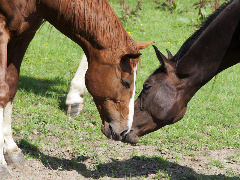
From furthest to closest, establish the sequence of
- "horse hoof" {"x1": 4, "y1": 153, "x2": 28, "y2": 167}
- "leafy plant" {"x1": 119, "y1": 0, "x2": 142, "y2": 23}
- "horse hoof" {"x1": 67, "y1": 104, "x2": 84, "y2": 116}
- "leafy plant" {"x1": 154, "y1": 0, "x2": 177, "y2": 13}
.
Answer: "leafy plant" {"x1": 154, "y1": 0, "x2": 177, "y2": 13} → "leafy plant" {"x1": 119, "y1": 0, "x2": 142, "y2": 23} → "horse hoof" {"x1": 67, "y1": 104, "x2": 84, "y2": 116} → "horse hoof" {"x1": 4, "y1": 153, "x2": 28, "y2": 167}

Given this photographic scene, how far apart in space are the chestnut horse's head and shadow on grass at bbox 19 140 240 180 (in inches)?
23.7

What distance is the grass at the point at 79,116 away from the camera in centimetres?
509

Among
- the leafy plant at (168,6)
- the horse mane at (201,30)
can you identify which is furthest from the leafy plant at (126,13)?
the horse mane at (201,30)

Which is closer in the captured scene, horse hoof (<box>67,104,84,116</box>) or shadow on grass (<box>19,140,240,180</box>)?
shadow on grass (<box>19,140,240,180</box>)

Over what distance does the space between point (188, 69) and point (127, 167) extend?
142cm

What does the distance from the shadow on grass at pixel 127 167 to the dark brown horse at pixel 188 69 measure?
536 mm

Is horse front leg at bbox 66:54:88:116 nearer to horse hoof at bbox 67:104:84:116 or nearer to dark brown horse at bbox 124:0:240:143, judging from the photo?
horse hoof at bbox 67:104:84:116

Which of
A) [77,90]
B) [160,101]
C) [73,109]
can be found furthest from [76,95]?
[160,101]

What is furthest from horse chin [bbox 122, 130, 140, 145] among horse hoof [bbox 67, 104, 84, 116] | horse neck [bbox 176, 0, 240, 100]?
horse hoof [bbox 67, 104, 84, 116]

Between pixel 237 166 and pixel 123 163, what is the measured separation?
1.42m

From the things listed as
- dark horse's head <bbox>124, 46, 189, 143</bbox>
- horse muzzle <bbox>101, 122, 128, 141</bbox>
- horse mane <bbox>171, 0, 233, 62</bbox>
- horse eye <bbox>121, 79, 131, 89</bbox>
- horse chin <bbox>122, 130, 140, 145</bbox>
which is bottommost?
horse chin <bbox>122, 130, 140, 145</bbox>

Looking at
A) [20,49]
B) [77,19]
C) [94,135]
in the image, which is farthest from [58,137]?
[77,19]

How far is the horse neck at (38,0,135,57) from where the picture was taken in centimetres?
357

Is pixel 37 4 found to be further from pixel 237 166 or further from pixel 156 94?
pixel 237 166
